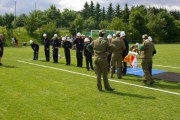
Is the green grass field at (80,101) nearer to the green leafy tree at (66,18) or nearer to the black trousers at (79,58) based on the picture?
the black trousers at (79,58)

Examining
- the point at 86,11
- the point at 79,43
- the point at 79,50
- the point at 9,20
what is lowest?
the point at 79,50

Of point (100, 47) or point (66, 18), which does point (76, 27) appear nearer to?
point (66, 18)

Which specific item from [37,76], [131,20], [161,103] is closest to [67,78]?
[37,76]

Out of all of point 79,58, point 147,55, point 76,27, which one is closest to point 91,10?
point 76,27

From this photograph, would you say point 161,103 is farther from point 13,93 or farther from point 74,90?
point 13,93

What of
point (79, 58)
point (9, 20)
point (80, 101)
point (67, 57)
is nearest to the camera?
point (80, 101)

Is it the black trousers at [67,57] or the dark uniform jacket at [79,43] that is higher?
the dark uniform jacket at [79,43]

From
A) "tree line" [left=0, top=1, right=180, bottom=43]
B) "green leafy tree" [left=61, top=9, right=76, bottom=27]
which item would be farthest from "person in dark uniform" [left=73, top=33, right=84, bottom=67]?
"green leafy tree" [left=61, top=9, right=76, bottom=27]

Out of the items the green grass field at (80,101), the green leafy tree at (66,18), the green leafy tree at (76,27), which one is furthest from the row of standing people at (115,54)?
the green leafy tree at (66,18)

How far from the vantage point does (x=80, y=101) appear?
879 cm

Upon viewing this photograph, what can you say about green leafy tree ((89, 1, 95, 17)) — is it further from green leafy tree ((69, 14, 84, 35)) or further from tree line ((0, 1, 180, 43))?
green leafy tree ((69, 14, 84, 35))

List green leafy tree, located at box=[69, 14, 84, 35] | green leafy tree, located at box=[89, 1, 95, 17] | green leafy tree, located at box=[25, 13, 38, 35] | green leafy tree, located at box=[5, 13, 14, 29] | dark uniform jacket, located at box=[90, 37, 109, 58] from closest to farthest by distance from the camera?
dark uniform jacket, located at box=[90, 37, 109, 58] < green leafy tree, located at box=[25, 13, 38, 35] < green leafy tree, located at box=[69, 14, 84, 35] < green leafy tree, located at box=[5, 13, 14, 29] < green leafy tree, located at box=[89, 1, 95, 17]

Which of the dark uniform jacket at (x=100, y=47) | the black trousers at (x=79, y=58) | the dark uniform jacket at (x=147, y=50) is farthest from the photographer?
the black trousers at (x=79, y=58)

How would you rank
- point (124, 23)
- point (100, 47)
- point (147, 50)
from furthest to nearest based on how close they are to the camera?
point (124, 23), point (147, 50), point (100, 47)
